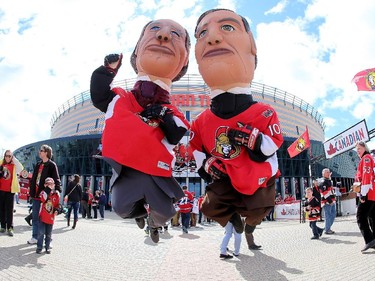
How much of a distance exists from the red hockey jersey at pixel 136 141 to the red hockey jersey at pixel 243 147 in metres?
0.20

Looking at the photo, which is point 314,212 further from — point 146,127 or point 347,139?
point 347,139

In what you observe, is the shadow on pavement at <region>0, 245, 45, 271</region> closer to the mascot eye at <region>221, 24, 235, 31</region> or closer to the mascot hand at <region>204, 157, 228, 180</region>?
the mascot hand at <region>204, 157, 228, 180</region>

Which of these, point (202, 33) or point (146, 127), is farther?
point (202, 33)

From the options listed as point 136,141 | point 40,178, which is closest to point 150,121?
point 136,141

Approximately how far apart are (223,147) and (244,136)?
0.21 m

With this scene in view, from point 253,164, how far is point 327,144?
1383 cm

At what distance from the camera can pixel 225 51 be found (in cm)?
257

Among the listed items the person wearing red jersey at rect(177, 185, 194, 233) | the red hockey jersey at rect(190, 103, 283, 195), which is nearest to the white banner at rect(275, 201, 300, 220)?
the person wearing red jersey at rect(177, 185, 194, 233)

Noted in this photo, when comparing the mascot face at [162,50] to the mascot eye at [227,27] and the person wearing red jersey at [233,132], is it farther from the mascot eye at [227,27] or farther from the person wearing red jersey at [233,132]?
the mascot eye at [227,27]

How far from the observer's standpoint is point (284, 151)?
30031 mm

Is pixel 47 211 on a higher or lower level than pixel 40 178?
lower

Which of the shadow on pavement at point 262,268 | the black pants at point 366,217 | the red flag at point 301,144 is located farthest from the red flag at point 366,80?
the shadow on pavement at point 262,268

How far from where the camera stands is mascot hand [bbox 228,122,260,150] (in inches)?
91.9

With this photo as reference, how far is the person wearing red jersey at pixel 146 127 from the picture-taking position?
2.48 m
